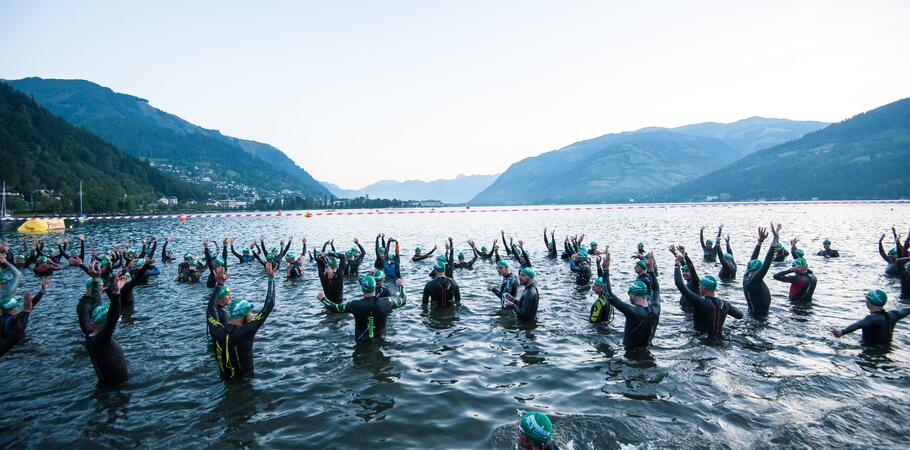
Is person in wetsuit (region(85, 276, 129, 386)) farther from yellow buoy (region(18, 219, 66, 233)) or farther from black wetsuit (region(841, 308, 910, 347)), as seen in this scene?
yellow buoy (region(18, 219, 66, 233))

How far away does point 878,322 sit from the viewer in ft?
34.2

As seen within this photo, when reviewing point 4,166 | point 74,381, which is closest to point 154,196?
point 4,166

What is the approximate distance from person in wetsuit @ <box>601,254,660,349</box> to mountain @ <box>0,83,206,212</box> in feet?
477

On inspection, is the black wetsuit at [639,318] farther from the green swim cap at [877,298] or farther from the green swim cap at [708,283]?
the green swim cap at [877,298]

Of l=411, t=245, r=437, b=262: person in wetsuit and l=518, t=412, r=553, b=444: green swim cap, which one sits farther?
l=411, t=245, r=437, b=262: person in wetsuit

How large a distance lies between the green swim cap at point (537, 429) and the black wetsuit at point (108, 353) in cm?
773

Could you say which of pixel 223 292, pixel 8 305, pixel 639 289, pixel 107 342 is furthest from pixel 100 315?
pixel 639 289

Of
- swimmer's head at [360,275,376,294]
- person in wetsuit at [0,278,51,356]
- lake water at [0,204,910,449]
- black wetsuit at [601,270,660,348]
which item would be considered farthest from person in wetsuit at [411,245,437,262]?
person in wetsuit at [0,278,51,356]

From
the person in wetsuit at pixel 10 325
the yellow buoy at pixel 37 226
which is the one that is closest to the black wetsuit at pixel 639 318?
the person in wetsuit at pixel 10 325

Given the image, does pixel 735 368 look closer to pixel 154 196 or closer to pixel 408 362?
pixel 408 362

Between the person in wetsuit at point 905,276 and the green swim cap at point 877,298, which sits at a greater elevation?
the green swim cap at point 877,298

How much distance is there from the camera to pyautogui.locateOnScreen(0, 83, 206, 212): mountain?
122856 millimetres

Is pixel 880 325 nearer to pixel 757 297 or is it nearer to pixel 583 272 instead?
pixel 757 297

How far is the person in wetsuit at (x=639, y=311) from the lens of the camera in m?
9.83
